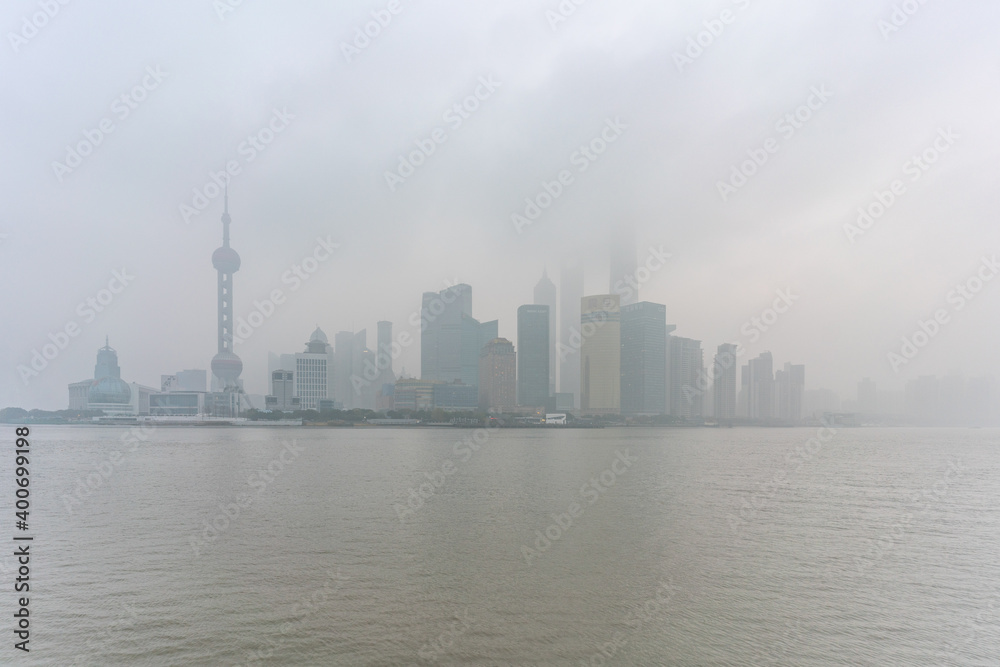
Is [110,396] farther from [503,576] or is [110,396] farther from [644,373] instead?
[503,576]

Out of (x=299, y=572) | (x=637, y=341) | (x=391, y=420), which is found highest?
(x=637, y=341)

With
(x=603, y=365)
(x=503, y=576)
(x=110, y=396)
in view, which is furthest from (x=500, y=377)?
(x=503, y=576)

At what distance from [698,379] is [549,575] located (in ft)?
649

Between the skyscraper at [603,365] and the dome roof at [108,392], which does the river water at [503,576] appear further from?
the dome roof at [108,392]

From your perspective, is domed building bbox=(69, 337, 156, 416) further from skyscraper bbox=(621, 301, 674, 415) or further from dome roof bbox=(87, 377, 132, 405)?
skyscraper bbox=(621, 301, 674, 415)

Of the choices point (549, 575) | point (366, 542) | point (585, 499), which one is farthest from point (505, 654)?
point (585, 499)

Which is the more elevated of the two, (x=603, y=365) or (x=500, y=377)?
(x=603, y=365)

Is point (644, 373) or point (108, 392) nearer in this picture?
point (108, 392)

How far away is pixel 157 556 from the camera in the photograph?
59.1 ft

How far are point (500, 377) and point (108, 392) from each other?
124m

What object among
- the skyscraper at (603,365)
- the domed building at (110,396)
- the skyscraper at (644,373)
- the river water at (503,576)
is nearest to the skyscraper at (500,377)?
the skyscraper at (603,365)

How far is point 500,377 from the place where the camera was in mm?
171500

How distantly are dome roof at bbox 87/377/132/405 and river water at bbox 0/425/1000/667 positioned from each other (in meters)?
159

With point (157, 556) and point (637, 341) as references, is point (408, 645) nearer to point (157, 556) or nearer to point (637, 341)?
point (157, 556)
